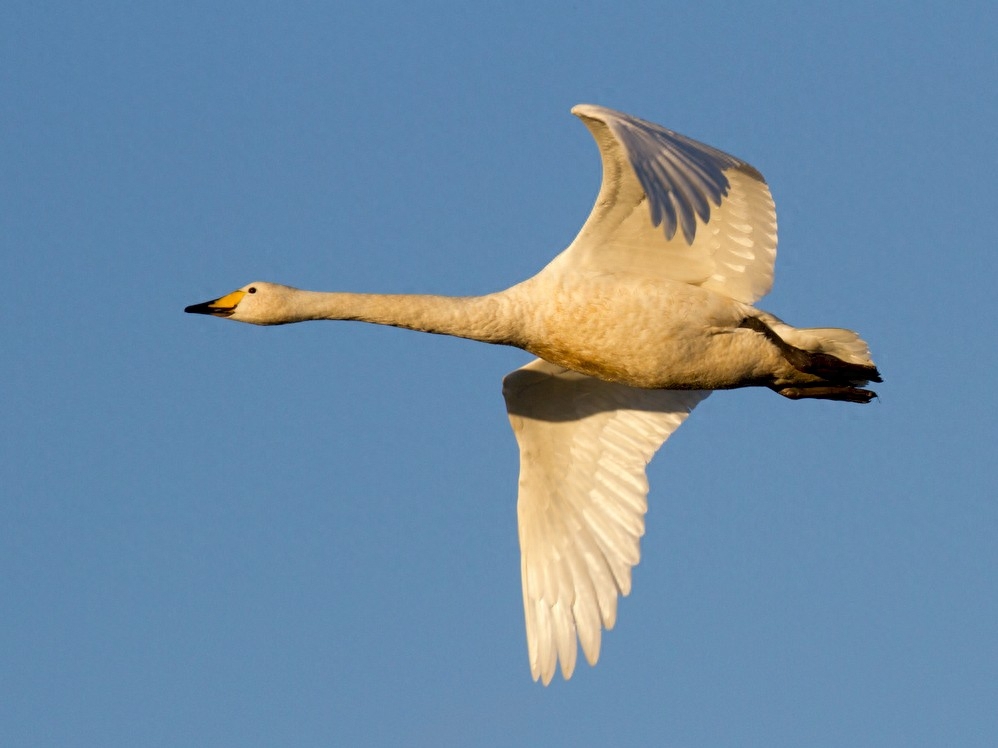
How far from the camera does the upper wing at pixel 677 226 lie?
10.1 m

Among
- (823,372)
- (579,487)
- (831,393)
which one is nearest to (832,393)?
(831,393)

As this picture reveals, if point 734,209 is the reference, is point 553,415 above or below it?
below

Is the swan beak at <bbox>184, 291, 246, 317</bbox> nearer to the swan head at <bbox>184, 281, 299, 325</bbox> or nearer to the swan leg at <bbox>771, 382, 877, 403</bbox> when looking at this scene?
the swan head at <bbox>184, 281, 299, 325</bbox>

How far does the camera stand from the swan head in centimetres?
1209

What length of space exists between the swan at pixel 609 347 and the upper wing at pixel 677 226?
0.01m

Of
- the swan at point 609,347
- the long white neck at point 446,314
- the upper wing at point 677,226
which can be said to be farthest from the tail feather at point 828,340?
the long white neck at point 446,314

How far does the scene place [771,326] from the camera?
12.0 m

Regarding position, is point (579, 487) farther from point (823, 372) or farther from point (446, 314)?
point (446, 314)

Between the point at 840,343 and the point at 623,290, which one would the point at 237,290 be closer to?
the point at 623,290

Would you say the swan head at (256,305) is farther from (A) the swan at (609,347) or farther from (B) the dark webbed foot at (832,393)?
(B) the dark webbed foot at (832,393)

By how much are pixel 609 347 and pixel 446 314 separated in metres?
1.05

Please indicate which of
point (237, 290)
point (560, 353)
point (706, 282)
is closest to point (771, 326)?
point (706, 282)

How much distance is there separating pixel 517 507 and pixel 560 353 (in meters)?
2.04

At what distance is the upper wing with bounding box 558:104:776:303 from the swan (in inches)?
0.4
